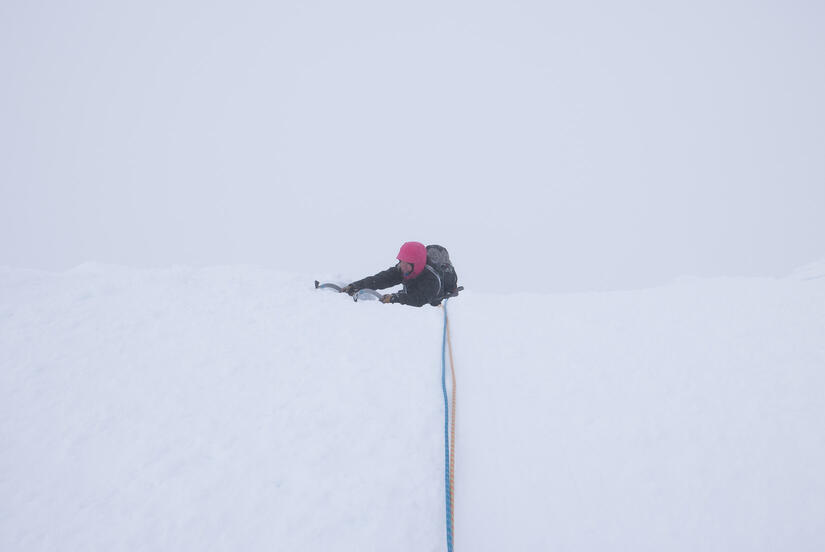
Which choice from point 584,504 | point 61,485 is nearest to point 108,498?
point 61,485

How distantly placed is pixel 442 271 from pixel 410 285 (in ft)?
1.80

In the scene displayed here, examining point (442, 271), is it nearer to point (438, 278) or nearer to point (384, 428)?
point (438, 278)

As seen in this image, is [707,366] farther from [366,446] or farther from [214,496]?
[214,496]

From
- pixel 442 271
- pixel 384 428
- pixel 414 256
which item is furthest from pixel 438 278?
pixel 384 428

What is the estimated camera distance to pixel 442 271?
216 inches

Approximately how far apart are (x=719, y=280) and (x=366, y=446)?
15.5 ft

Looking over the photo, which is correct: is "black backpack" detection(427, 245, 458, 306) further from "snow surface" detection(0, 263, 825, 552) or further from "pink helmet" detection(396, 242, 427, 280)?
"snow surface" detection(0, 263, 825, 552)

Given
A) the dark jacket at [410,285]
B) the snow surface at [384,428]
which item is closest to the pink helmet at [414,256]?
the dark jacket at [410,285]

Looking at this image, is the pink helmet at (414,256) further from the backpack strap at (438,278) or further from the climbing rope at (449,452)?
the climbing rope at (449,452)

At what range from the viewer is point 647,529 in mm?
2137

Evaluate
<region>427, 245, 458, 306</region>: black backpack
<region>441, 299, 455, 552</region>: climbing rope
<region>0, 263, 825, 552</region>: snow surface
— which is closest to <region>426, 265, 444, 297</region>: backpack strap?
<region>427, 245, 458, 306</region>: black backpack

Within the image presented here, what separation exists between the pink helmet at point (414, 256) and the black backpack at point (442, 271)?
0.52 ft

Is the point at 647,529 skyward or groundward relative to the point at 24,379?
groundward

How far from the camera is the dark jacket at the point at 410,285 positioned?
4996 millimetres
